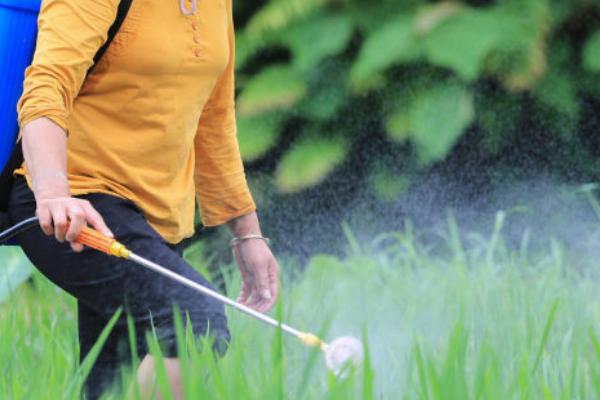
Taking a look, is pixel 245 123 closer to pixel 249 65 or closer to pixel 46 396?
pixel 249 65

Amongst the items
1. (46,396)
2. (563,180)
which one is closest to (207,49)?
(46,396)

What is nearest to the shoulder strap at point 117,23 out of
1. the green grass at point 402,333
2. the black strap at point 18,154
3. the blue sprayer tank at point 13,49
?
the black strap at point 18,154

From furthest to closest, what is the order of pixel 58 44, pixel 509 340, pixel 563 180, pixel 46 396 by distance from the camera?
pixel 563 180 < pixel 509 340 < pixel 58 44 < pixel 46 396

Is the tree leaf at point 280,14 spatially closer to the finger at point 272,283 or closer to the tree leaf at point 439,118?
the tree leaf at point 439,118

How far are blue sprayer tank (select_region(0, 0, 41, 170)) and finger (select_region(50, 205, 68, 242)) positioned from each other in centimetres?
31

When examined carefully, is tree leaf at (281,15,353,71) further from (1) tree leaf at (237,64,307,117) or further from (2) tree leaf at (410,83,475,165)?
(2) tree leaf at (410,83,475,165)

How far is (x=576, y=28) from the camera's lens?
4.94 metres

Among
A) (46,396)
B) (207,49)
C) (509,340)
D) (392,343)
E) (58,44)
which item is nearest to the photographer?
(46,396)

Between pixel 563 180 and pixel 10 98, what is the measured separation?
3.04m

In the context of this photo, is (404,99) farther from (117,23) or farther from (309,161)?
(117,23)

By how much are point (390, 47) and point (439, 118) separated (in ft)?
1.06

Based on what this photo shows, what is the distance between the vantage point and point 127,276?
257 cm

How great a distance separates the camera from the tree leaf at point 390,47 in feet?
15.5

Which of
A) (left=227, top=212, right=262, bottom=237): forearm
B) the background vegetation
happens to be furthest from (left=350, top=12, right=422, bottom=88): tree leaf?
(left=227, top=212, right=262, bottom=237): forearm
